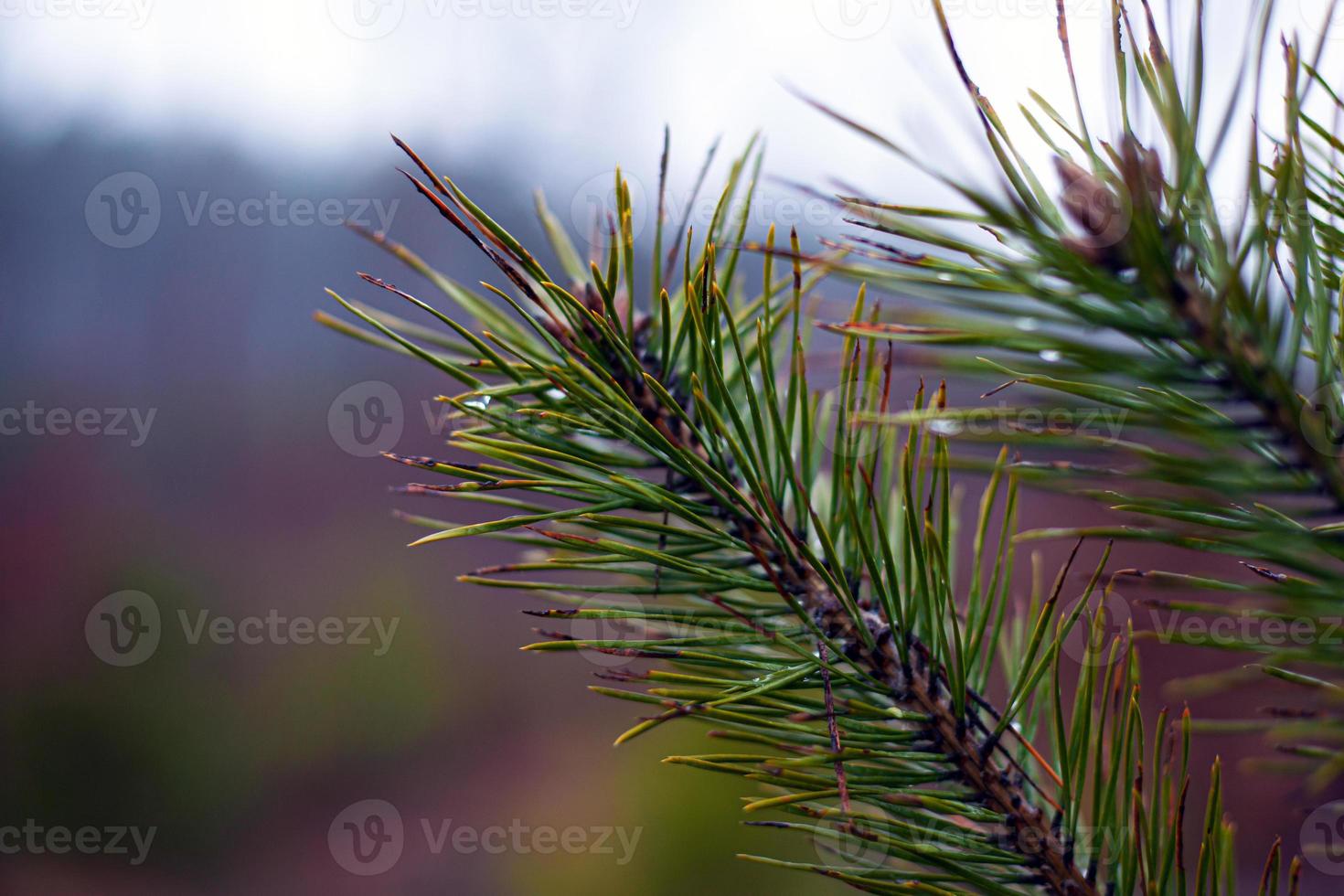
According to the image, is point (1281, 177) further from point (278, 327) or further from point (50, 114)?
point (50, 114)

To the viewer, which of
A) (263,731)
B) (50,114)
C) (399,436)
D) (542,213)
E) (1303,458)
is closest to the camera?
(1303,458)

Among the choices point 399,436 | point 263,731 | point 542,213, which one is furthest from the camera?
point 399,436

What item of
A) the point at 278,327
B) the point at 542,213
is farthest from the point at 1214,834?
the point at 278,327

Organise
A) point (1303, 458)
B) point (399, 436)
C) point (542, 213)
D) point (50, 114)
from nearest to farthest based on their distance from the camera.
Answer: point (1303, 458) → point (542, 213) → point (50, 114) → point (399, 436)

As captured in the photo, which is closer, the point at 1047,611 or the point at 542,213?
the point at 1047,611

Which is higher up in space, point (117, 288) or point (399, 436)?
point (117, 288)

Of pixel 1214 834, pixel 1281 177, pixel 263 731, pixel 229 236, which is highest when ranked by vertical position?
pixel 229 236

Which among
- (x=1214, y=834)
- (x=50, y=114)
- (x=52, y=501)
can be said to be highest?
(x=50, y=114)

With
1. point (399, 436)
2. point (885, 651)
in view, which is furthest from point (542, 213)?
point (399, 436)

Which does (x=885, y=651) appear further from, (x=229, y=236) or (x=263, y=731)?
(x=229, y=236)
